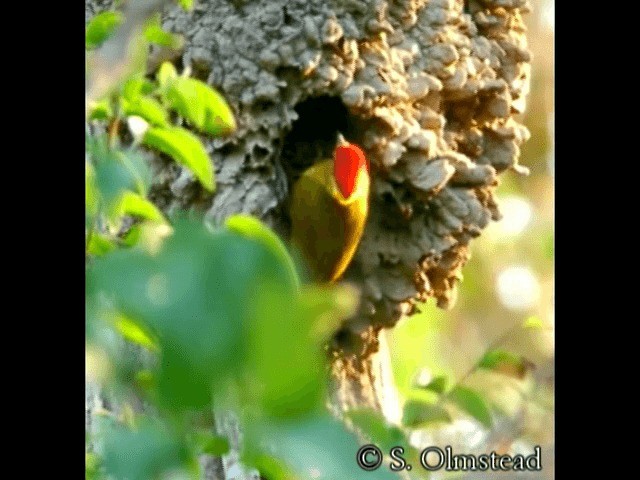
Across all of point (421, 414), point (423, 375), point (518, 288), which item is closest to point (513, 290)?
point (518, 288)

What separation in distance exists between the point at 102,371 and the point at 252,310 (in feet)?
0.23

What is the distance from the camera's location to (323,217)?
1.23m

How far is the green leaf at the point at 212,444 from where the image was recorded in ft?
1.36

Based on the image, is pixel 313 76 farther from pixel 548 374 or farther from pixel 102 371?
pixel 102 371

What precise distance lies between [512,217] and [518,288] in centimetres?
10

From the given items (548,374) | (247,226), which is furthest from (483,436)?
(247,226)

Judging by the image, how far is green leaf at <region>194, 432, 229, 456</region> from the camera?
415mm

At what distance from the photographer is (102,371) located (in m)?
0.37

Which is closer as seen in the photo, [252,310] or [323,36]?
[252,310]

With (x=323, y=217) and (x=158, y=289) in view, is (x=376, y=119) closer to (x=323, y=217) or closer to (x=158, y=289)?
(x=323, y=217)

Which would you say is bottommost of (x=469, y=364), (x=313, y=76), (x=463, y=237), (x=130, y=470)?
(x=469, y=364)

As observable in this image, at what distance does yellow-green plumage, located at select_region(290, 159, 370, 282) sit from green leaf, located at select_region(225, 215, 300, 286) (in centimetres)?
83

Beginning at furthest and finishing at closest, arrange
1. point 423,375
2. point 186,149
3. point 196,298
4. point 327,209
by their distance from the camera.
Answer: point 423,375 < point 327,209 < point 186,149 < point 196,298

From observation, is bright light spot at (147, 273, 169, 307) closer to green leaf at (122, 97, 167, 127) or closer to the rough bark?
green leaf at (122, 97, 167, 127)
